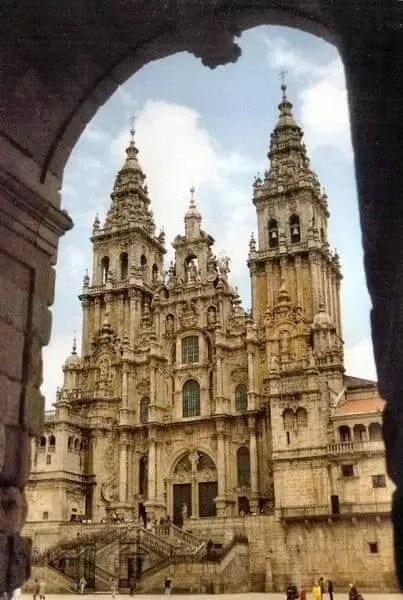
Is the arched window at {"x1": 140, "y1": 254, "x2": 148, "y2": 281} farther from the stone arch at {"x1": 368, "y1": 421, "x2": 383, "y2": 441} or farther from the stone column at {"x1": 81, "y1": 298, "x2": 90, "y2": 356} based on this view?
the stone arch at {"x1": 368, "y1": 421, "x2": 383, "y2": 441}

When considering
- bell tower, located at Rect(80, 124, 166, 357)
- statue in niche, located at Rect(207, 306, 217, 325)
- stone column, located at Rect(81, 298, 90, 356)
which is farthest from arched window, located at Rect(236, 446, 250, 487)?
stone column, located at Rect(81, 298, 90, 356)

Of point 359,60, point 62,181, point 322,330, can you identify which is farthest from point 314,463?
point 359,60

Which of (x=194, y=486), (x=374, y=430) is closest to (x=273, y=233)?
(x=374, y=430)

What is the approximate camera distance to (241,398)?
45500 millimetres

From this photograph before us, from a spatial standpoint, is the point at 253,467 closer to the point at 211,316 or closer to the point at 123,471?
the point at 123,471

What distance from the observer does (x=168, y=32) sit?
6.61 metres

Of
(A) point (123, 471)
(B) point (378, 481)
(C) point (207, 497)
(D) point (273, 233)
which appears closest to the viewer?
A: (B) point (378, 481)

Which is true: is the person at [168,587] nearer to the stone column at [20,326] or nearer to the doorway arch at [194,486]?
the doorway arch at [194,486]

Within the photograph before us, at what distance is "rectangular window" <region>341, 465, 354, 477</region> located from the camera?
3678 centimetres

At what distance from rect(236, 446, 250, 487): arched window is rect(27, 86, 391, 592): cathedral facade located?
101 millimetres

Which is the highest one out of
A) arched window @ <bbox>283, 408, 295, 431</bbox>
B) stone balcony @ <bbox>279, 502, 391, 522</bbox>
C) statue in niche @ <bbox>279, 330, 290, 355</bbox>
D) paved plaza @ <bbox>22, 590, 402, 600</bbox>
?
statue in niche @ <bbox>279, 330, 290, 355</bbox>

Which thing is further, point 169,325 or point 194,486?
point 169,325

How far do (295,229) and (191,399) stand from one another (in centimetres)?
1320

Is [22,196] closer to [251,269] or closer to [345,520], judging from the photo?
[345,520]
